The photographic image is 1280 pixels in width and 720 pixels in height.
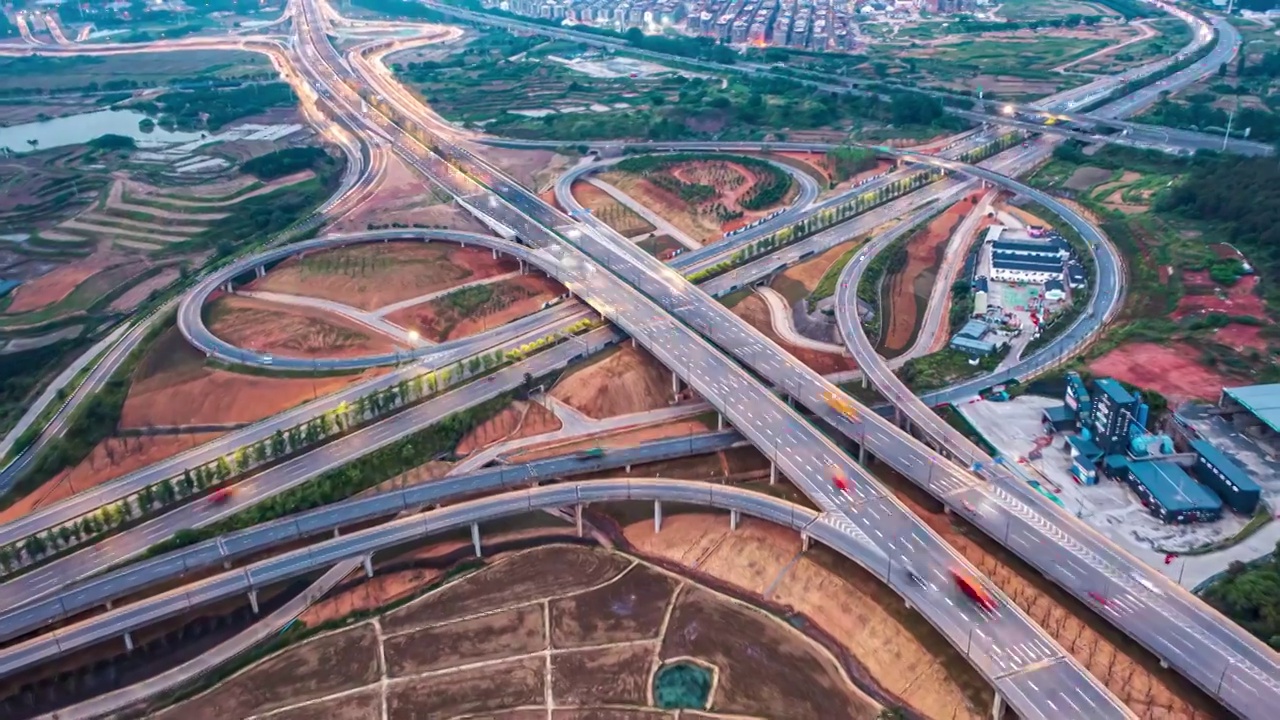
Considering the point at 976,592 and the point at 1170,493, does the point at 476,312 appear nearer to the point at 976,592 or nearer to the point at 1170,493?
the point at 976,592

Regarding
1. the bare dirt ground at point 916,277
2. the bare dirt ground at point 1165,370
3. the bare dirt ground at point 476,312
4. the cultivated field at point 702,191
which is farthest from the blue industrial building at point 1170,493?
the cultivated field at point 702,191

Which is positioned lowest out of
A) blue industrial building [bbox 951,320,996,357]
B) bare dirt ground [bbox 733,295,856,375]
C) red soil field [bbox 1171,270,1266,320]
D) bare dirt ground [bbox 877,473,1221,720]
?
bare dirt ground [bbox 877,473,1221,720]

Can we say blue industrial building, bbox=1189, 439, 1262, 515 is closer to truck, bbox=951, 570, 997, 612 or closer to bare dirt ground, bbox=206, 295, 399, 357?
truck, bbox=951, 570, 997, 612

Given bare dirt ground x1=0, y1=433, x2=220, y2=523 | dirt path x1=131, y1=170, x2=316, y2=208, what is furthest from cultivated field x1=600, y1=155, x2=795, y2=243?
bare dirt ground x1=0, y1=433, x2=220, y2=523

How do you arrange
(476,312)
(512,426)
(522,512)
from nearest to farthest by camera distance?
(522,512) < (512,426) < (476,312)

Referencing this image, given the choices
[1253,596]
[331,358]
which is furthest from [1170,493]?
[331,358]

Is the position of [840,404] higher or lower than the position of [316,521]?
higher
